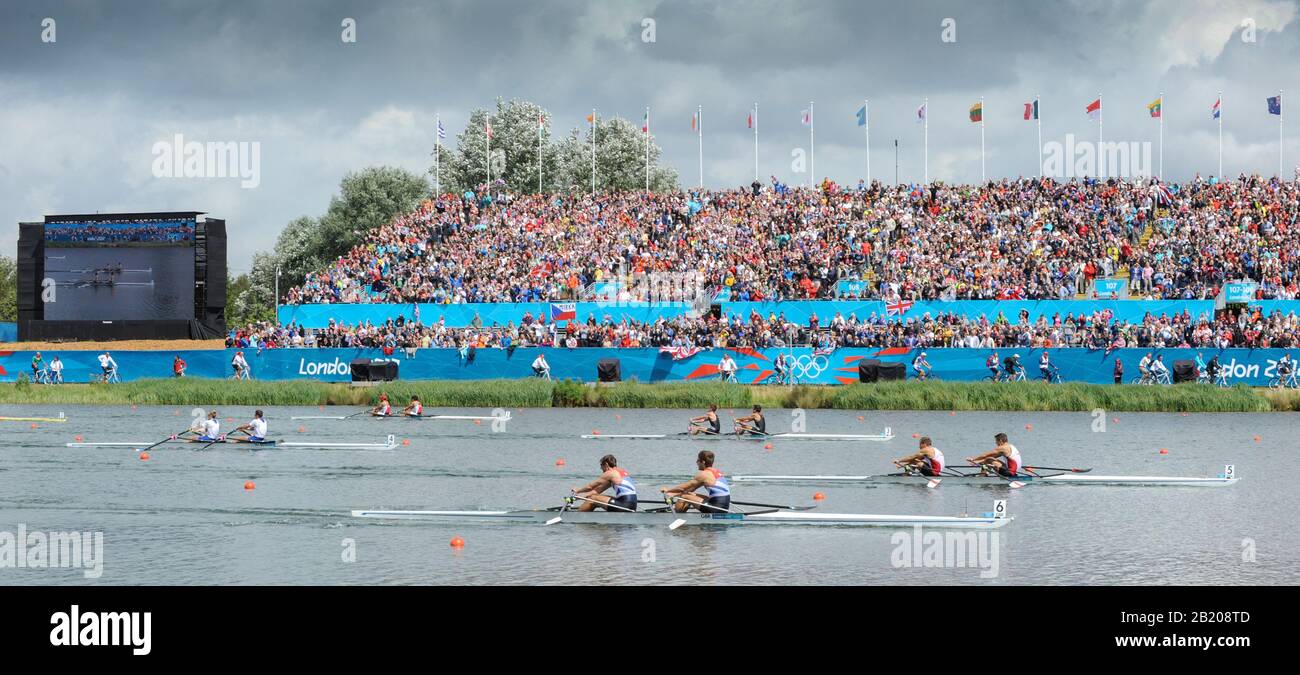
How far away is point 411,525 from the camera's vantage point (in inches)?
931

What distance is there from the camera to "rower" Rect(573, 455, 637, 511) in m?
23.1

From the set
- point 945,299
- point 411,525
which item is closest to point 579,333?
point 945,299

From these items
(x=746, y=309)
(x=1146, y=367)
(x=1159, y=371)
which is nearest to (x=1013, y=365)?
(x=1146, y=367)

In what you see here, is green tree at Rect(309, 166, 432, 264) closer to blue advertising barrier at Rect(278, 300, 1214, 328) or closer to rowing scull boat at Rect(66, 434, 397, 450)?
blue advertising barrier at Rect(278, 300, 1214, 328)

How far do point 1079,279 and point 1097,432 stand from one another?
15.0 meters

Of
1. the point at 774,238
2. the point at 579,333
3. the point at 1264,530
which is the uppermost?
the point at 774,238

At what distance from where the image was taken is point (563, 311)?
58.3 m

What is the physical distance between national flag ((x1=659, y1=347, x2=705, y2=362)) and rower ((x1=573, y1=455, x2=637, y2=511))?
97.0 feet

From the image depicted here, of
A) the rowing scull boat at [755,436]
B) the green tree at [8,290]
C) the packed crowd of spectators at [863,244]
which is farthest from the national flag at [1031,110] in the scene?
the green tree at [8,290]

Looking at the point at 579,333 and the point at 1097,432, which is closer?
the point at 1097,432

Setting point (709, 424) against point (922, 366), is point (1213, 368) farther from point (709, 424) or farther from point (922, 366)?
point (709, 424)

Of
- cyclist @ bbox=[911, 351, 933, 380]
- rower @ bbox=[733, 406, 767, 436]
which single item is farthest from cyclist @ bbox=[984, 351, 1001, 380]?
rower @ bbox=[733, 406, 767, 436]

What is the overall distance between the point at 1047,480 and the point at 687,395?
2162cm
